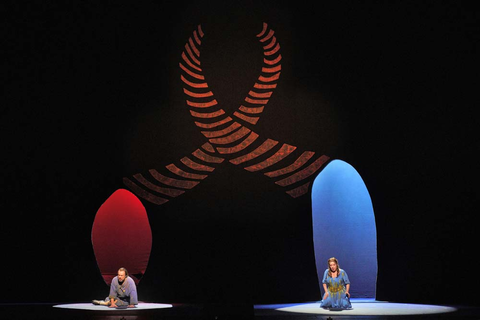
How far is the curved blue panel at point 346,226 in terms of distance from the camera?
25.2 ft

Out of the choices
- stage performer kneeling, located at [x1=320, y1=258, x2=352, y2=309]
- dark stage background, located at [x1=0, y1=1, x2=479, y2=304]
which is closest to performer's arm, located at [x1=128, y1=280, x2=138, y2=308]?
dark stage background, located at [x1=0, y1=1, x2=479, y2=304]

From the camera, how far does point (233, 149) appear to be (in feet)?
25.9

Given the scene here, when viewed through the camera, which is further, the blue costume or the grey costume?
the grey costume

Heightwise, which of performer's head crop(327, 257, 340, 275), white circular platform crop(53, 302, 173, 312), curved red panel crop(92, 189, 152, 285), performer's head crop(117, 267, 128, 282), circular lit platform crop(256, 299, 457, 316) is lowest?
white circular platform crop(53, 302, 173, 312)

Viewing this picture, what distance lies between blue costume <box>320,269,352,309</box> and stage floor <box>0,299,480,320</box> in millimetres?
123

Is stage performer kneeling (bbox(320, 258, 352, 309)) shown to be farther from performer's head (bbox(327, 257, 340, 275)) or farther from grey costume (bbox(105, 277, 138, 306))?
grey costume (bbox(105, 277, 138, 306))

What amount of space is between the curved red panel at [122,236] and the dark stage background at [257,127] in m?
0.11

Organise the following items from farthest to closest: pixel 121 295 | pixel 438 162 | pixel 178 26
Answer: pixel 178 26
pixel 438 162
pixel 121 295

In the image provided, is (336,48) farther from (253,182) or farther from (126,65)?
(126,65)

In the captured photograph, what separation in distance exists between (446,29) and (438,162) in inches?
66.4

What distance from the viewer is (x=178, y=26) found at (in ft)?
26.7

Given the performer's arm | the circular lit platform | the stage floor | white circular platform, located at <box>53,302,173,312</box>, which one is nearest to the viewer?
the stage floor

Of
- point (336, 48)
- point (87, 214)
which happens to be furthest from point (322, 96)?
point (87, 214)

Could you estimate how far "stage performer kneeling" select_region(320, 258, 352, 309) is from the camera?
686cm
